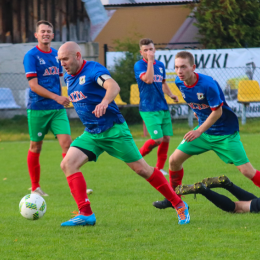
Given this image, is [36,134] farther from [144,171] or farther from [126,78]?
[126,78]

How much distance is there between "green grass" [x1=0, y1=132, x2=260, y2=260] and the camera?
160 inches

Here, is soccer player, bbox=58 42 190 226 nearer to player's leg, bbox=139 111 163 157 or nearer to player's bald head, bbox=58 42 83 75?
player's bald head, bbox=58 42 83 75

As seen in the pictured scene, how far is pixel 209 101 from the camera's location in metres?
5.16

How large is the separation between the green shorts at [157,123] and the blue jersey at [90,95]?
2993 mm

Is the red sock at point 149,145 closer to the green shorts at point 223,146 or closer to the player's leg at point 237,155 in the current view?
the green shorts at point 223,146

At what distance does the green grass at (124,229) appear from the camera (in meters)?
4.07

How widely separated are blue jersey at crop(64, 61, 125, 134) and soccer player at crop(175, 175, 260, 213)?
39.4 inches

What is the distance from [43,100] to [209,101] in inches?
104

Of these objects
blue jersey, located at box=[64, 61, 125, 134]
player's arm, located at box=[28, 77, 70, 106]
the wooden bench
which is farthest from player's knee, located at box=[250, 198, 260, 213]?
the wooden bench

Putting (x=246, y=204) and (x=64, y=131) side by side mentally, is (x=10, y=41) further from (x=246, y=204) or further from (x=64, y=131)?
(x=246, y=204)

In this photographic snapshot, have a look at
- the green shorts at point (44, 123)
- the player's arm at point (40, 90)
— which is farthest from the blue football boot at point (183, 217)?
the green shorts at point (44, 123)

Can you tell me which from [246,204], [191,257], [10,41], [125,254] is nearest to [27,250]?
[125,254]

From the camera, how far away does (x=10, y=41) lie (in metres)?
16.5

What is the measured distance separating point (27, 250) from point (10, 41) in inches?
520
